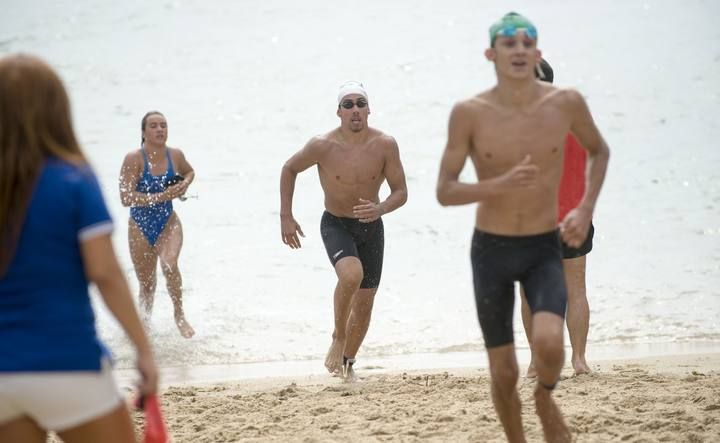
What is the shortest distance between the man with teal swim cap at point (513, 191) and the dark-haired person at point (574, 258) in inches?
63.6

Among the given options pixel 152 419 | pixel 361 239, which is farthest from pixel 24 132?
pixel 361 239

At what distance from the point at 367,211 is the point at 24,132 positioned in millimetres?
4657

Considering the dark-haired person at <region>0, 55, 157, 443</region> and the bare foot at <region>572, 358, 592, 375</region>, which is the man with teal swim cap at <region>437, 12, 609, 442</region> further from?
the bare foot at <region>572, 358, 592, 375</region>

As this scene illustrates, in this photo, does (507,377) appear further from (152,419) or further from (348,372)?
(348,372)

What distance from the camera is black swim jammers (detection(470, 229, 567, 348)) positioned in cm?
455

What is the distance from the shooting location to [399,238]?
57.2 ft

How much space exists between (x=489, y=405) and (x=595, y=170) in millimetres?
2212

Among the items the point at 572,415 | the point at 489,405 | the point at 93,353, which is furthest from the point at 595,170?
the point at 93,353

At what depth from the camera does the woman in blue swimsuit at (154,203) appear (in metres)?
9.76

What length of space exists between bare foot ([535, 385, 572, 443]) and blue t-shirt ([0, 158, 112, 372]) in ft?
7.68

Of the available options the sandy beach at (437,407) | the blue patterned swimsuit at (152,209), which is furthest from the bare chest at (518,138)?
the blue patterned swimsuit at (152,209)

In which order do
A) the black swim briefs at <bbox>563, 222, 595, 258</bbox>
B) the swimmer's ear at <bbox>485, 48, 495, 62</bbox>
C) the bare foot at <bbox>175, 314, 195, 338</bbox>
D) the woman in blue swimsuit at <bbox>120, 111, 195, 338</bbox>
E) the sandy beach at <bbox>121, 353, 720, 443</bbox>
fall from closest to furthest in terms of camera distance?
the swimmer's ear at <bbox>485, 48, 495, 62</bbox> → the sandy beach at <bbox>121, 353, 720, 443</bbox> → the black swim briefs at <bbox>563, 222, 595, 258</bbox> → the woman in blue swimsuit at <bbox>120, 111, 195, 338</bbox> → the bare foot at <bbox>175, 314, 195, 338</bbox>

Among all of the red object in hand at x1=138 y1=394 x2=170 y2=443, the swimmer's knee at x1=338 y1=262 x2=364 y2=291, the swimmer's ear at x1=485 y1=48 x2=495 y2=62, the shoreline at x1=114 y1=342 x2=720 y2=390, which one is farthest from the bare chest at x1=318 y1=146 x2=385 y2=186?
the red object in hand at x1=138 y1=394 x2=170 y2=443

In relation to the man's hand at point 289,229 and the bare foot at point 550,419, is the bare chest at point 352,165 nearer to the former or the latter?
the man's hand at point 289,229
